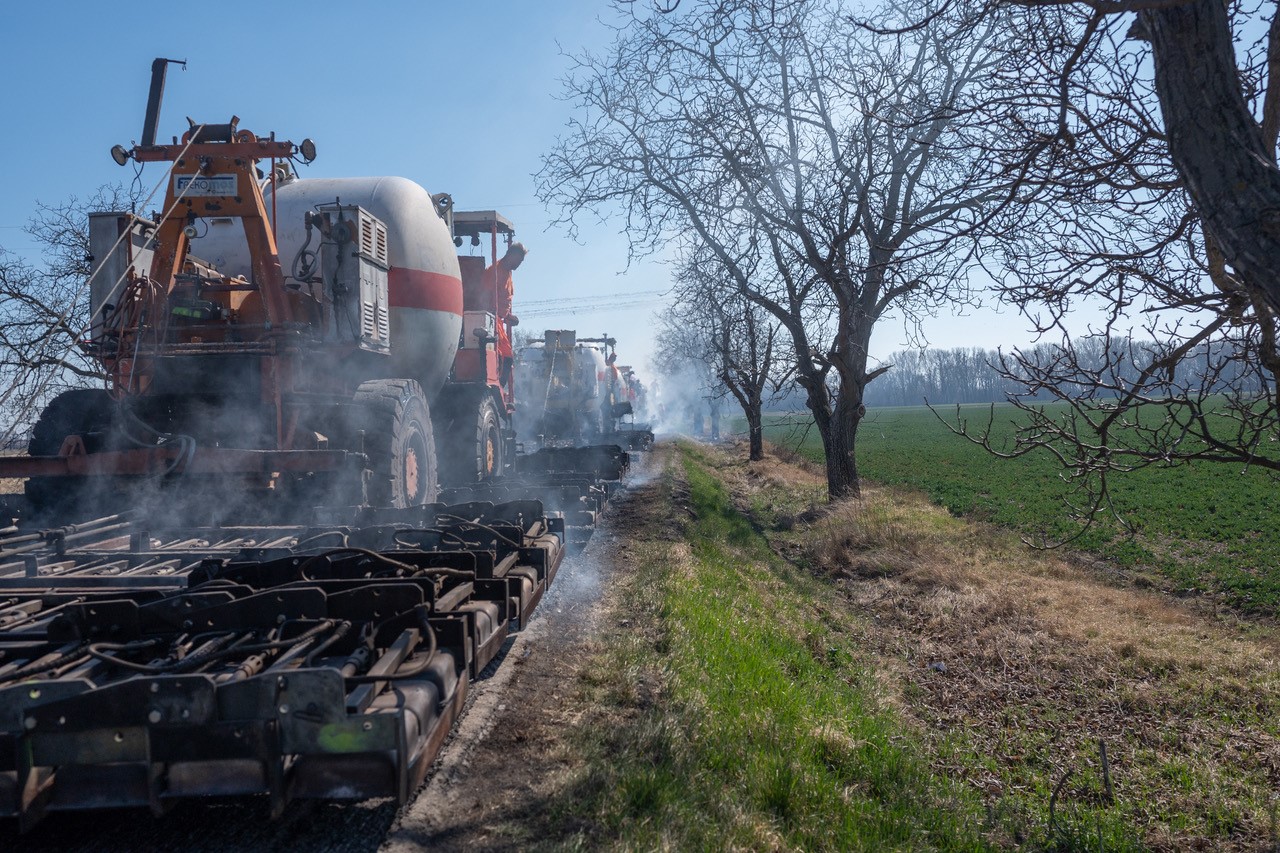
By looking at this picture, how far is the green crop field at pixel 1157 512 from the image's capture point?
1080 cm

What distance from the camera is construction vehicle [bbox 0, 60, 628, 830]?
250 centimetres

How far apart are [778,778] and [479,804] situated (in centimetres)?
136

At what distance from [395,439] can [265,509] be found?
1.17m

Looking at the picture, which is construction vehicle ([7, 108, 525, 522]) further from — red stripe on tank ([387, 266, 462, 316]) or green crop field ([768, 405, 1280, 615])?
green crop field ([768, 405, 1280, 615])

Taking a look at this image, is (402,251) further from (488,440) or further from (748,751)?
(748,751)

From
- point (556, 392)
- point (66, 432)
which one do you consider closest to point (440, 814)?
point (66, 432)

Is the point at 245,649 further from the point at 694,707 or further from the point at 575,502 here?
the point at 575,502

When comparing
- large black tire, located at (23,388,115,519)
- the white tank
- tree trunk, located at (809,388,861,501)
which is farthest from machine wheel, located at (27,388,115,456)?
tree trunk, located at (809,388,861,501)

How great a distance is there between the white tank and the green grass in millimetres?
3721

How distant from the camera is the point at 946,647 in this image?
750 centimetres

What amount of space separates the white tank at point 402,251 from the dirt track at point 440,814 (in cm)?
484

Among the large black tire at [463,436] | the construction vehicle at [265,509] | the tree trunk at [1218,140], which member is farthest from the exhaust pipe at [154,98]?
the tree trunk at [1218,140]

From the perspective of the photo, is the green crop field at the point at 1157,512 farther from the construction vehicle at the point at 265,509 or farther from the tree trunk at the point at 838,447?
the construction vehicle at the point at 265,509

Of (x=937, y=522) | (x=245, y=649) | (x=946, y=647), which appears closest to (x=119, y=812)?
(x=245, y=649)
